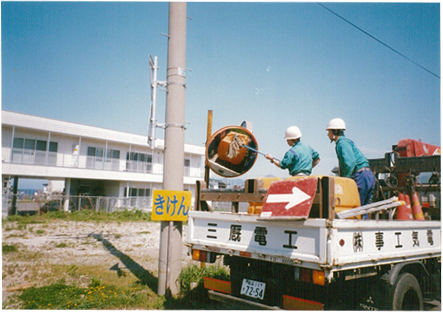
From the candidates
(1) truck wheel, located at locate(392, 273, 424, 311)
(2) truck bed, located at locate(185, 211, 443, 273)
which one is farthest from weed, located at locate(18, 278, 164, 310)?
(1) truck wheel, located at locate(392, 273, 424, 311)

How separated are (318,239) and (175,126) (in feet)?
11.6

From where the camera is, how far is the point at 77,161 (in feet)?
82.5

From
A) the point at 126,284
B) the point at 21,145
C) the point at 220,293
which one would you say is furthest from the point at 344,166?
the point at 21,145

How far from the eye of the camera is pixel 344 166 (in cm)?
482

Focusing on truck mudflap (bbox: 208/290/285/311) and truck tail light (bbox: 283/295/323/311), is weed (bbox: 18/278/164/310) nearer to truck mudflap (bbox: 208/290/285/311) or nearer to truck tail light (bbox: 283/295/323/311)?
truck mudflap (bbox: 208/290/285/311)

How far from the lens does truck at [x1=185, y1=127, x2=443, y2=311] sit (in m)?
3.16

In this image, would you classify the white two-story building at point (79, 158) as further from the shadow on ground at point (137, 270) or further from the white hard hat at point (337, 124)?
the white hard hat at point (337, 124)

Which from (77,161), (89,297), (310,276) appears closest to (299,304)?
(310,276)

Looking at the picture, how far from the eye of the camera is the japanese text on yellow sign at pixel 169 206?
5441mm

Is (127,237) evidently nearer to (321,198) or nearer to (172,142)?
(172,142)

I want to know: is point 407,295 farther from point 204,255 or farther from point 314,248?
point 204,255

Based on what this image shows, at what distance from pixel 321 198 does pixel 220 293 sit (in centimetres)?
194

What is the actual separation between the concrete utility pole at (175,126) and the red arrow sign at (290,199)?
2604mm

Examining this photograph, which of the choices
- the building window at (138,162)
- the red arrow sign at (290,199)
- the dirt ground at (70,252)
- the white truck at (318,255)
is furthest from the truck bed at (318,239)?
the building window at (138,162)
